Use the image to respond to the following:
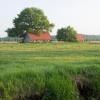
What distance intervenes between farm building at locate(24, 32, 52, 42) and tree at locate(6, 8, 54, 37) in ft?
3.62

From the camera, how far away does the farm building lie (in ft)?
281

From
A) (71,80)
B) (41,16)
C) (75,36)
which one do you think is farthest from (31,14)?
(71,80)

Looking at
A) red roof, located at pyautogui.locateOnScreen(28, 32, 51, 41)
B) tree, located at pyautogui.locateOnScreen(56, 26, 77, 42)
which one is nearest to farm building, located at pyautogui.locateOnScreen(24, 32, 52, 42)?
red roof, located at pyautogui.locateOnScreen(28, 32, 51, 41)

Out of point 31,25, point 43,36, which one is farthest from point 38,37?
point 31,25

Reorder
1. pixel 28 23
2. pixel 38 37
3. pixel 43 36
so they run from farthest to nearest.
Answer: pixel 43 36 → pixel 38 37 → pixel 28 23

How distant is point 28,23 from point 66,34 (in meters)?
9.13

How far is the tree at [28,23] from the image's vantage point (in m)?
85.7

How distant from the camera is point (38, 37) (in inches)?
3556

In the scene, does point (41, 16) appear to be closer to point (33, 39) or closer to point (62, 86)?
point (33, 39)

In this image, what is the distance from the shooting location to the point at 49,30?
8944cm

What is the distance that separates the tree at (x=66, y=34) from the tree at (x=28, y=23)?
3743mm

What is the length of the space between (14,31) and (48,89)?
75586mm

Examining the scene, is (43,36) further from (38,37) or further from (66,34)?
(66,34)

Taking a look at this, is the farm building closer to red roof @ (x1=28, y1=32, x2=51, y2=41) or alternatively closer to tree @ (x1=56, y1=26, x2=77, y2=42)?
red roof @ (x1=28, y1=32, x2=51, y2=41)
